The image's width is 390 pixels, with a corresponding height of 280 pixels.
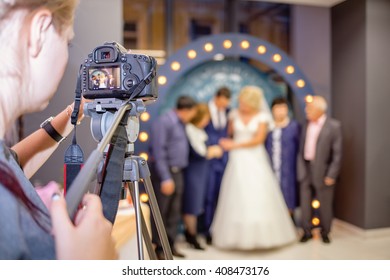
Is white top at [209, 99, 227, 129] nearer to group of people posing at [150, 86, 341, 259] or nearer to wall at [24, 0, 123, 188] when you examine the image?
group of people posing at [150, 86, 341, 259]

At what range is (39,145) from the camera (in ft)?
3.80

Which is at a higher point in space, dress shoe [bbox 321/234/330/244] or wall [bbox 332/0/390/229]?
wall [bbox 332/0/390/229]

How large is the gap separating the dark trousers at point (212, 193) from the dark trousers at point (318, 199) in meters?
0.51

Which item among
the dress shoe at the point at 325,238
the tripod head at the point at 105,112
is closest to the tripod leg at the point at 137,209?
the tripod head at the point at 105,112

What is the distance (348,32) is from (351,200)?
0.77 metres

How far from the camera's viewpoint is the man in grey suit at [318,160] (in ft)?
7.34

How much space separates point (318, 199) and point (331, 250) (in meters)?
Result: 0.82

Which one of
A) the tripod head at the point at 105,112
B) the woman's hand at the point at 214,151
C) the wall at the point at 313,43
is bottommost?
the woman's hand at the point at 214,151

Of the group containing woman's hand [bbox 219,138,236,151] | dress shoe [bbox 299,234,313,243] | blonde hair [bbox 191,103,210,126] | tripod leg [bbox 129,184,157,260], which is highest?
blonde hair [bbox 191,103,210,126]

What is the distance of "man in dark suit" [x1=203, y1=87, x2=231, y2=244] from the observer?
2578 millimetres

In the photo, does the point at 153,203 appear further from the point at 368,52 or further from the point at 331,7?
the point at 331,7

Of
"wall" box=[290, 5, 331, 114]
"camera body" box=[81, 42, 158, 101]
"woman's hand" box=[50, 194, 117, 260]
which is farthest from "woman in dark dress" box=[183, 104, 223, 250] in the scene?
"woman's hand" box=[50, 194, 117, 260]

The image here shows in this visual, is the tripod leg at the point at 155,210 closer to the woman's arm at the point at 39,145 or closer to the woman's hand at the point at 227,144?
the woman's arm at the point at 39,145

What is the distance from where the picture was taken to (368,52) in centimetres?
172
